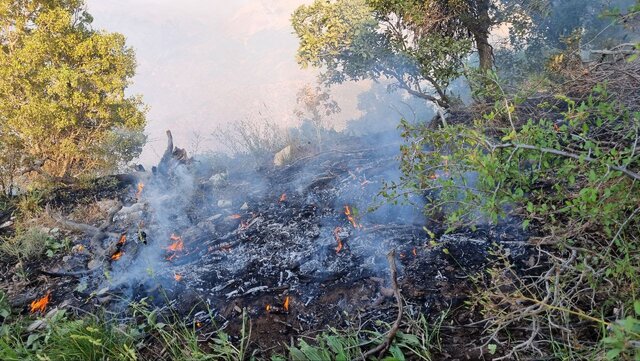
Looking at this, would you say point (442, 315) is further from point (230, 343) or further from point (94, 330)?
point (94, 330)

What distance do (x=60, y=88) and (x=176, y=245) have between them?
4.26 metres

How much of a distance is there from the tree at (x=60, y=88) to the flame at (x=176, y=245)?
374 centimetres

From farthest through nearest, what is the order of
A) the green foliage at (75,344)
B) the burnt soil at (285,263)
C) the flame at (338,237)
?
1. the flame at (338,237)
2. the burnt soil at (285,263)
3. the green foliage at (75,344)

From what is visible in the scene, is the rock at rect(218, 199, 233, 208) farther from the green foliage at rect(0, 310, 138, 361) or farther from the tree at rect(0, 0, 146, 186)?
the tree at rect(0, 0, 146, 186)

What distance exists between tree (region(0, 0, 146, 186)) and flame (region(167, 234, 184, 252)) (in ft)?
12.3

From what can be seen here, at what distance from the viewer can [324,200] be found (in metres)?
5.26

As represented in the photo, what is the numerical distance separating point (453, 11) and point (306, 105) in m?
5.64

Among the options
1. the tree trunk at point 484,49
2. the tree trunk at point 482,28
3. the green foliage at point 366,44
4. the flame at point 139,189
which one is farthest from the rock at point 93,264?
the tree trunk at point 484,49

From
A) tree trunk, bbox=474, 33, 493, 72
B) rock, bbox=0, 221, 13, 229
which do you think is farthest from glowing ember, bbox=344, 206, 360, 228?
rock, bbox=0, 221, 13, 229

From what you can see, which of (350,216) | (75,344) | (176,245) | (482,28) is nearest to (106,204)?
(176,245)

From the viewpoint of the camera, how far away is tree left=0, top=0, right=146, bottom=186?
656 cm

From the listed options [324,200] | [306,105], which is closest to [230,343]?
[324,200]

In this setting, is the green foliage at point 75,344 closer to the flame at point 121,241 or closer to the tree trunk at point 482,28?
the flame at point 121,241

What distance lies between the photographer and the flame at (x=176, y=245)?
454 centimetres
